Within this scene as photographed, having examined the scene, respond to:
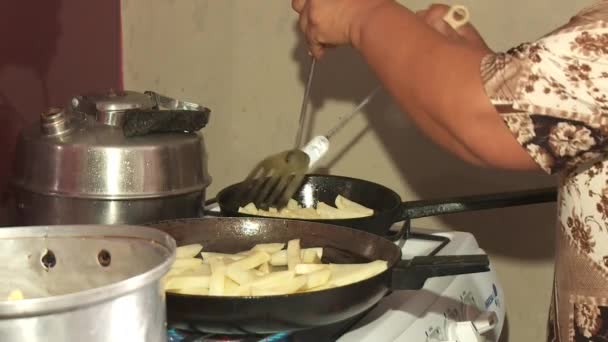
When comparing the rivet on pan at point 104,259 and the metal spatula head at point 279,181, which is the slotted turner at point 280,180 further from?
the rivet on pan at point 104,259

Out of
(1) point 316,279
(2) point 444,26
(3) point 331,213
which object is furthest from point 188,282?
(2) point 444,26

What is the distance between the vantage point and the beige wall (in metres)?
1.23

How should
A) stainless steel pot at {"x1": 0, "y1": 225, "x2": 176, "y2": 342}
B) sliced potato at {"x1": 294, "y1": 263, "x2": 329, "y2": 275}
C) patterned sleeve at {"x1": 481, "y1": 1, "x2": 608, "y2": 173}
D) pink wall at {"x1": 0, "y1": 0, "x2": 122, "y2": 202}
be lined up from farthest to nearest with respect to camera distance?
pink wall at {"x1": 0, "y1": 0, "x2": 122, "y2": 202}, sliced potato at {"x1": 294, "y1": 263, "x2": 329, "y2": 275}, patterned sleeve at {"x1": 481, "y1": 1, "x2": 608, "y2": 173}, stainless steel pot at {"x1": 0, "y1": 225, "x2": 176, "y2": 342}

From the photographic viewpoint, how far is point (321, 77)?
1.33 metres

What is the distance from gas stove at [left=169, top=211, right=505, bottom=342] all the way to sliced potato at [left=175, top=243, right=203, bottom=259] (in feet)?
0.41

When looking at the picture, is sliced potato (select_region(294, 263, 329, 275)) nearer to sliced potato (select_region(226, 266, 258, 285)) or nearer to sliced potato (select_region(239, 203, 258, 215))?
sliced potato (select_region(226, 266, 258, 285))

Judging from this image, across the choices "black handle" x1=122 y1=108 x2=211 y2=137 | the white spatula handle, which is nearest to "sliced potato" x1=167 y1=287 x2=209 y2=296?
"black handle" x1=122 y1=108 x2=211 y2=137

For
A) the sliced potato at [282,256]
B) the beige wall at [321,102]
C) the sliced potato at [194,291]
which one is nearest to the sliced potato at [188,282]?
the sliced potato at [194,291]

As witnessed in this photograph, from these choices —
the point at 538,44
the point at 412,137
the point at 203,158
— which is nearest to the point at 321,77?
the point at 412,137

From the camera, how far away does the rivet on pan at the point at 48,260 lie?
600mm

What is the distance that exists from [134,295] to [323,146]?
60 cm

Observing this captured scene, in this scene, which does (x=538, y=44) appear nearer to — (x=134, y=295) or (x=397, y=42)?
(x=397, y=42)

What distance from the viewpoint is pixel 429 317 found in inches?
33.0

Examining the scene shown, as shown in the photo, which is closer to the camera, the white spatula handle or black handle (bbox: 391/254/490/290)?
black handle (bbox: 391/254/490/290)
